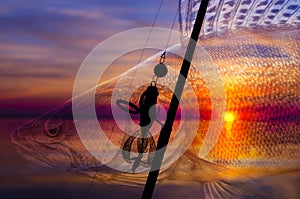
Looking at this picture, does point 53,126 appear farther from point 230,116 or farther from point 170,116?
point 170,116

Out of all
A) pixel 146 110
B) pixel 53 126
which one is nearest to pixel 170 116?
pixel 146 110

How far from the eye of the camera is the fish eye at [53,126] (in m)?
7.53

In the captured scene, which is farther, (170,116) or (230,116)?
(230,116)

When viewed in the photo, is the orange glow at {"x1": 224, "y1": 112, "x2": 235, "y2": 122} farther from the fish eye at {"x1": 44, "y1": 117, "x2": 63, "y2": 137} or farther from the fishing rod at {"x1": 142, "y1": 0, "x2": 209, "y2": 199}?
the fishing rod at {"x1": 142, "y1": 0, "x2": 209, "y2": 199}

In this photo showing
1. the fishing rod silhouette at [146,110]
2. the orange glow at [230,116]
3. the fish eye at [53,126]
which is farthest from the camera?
the orange glow at [230,116]

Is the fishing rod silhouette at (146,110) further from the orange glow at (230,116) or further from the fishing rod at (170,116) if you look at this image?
the orange glow at (230,116)

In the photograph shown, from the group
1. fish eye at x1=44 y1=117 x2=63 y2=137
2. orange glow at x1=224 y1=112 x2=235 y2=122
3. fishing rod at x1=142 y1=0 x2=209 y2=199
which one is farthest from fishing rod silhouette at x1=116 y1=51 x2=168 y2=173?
orange glow at x1=224 y1=112 x2=235 y2=122

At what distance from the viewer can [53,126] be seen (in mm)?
7578

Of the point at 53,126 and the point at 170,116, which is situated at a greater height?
the point at 53,126

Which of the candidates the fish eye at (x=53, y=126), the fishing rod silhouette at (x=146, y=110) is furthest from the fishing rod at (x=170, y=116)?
the fish eye at (x=53, y=126)

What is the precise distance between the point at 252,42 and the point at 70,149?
8.48 ft

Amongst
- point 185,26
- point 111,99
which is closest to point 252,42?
point 185,26

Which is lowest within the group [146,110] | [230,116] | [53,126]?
[146,110]

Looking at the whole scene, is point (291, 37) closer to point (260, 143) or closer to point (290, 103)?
point (290, 103)
